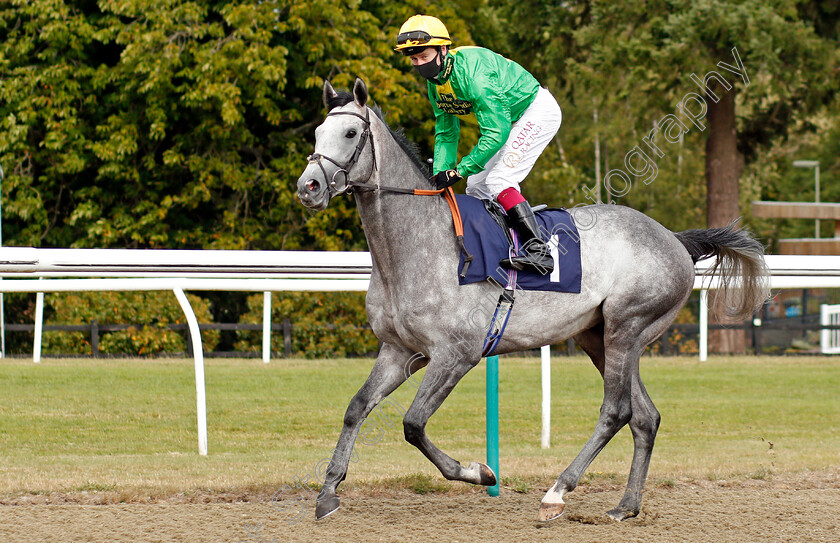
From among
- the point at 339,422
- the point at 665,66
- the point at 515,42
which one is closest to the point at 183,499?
the point at 339,422

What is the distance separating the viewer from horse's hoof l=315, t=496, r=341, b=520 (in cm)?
374

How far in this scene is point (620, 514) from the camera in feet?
13.2

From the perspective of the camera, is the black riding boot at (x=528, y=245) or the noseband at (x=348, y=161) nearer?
the noseband at (x=348, y=161)

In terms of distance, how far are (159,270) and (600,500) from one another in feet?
8.50

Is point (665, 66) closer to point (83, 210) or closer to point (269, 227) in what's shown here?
point (269, 227)

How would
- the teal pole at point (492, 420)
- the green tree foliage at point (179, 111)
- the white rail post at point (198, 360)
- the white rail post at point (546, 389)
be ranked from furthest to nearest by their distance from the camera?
the green tree foliage at point (179, 111) < the white rail post at point (546, 389) < the white rail post at point (198, 360) < the teal pole at point (492, 420)

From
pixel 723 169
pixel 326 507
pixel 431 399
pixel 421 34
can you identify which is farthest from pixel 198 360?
pixel 723 169

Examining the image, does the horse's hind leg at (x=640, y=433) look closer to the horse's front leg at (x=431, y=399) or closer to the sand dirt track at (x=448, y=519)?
the sand dirt track at (x=448, y=519)

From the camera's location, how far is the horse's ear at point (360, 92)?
3589 mm

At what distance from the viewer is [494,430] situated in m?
4.53

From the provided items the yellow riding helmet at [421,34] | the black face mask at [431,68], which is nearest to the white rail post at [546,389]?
the black face mask at [431,68]

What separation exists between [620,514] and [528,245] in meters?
1.25

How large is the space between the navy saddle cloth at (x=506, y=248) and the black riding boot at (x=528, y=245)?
0.05m

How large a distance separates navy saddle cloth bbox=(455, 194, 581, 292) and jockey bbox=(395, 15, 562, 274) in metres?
0.06
